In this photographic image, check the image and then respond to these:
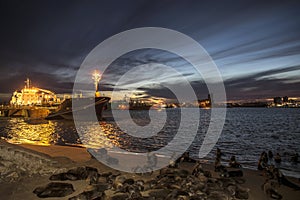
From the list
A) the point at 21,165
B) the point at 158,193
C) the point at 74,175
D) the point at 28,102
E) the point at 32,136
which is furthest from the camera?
the point at 28,102

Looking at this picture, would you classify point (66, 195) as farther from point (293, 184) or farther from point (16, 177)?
point (293, 184)

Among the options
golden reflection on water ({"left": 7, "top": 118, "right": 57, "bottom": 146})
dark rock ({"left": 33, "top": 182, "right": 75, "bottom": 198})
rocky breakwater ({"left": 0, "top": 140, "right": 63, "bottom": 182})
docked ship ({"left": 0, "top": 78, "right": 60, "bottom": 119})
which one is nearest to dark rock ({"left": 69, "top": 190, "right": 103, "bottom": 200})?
dark rock ({"left": 33, "top": 182, "right": 75, "bottom": 198})

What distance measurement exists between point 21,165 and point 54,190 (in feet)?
10.9

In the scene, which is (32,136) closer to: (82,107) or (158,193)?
(158,193)

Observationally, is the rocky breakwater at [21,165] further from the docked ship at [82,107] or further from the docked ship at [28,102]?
the docked ship at [28,102]

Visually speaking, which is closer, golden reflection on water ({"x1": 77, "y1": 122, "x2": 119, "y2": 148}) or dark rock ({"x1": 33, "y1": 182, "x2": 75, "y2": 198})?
dark rock ({"x1": 33, "y1": 182, "x2": 75, "y2": 198})

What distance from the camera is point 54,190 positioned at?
6.44 meters

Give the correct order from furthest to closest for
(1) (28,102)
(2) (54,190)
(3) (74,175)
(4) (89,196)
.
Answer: (1) (28,102), (3) (74,175), (2) (54,190), (4) (89,196)

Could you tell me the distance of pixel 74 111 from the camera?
221ft

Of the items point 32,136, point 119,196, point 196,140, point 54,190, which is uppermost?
point 119,196

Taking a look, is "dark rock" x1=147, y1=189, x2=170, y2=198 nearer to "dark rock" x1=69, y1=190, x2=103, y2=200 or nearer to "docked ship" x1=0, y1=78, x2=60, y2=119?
"dark rock" x1=69, y1=190, x2=103, y2=200

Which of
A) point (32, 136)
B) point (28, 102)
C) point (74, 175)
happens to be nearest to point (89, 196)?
point (74, 175)

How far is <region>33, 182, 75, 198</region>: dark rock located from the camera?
6.25m

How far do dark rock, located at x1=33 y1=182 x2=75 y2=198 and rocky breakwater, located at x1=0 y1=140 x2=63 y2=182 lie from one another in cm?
176
